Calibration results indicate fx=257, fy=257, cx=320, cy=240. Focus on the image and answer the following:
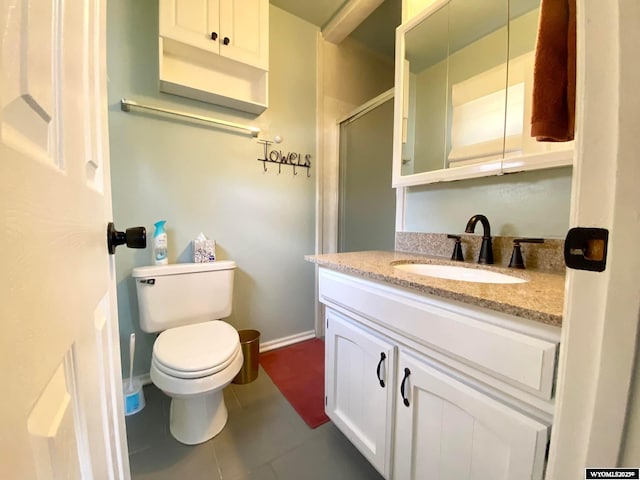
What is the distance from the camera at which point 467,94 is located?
117cm

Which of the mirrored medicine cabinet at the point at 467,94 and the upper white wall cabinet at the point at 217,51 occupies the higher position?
the upper white wall cabinet at the point at 217,51

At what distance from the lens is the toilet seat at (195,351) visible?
3.35 ft

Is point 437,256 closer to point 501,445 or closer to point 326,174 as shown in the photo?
point 501,445

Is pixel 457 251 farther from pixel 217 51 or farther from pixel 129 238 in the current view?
pixel 217 51

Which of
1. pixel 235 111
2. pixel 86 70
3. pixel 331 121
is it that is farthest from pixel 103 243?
pixel 331 121

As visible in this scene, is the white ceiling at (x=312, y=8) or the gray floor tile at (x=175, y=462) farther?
the white ceiling at (x=312, y=8)

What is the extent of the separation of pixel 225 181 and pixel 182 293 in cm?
74

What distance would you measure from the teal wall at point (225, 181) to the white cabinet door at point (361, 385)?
89 cm

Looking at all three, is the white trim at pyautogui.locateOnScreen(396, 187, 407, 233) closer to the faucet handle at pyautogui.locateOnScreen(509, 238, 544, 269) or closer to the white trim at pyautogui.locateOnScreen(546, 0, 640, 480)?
the faucet handle at pyautogui.locateOnScreen(509, 238, 544, 269)

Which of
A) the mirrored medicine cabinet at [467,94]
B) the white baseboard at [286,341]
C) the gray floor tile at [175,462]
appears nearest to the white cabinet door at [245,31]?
the mirrored medicine cabinet at [467,94]

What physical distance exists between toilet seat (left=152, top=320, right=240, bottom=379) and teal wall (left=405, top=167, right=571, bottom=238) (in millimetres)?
1117

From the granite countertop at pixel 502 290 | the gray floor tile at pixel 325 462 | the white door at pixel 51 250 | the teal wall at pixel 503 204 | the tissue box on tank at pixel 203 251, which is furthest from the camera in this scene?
the tissue box on tank at pixel 203 251

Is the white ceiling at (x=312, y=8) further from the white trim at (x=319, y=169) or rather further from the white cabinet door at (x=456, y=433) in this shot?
the white cabinet door at (x=456, y=433)

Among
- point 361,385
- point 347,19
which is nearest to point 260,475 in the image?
point 361,385
